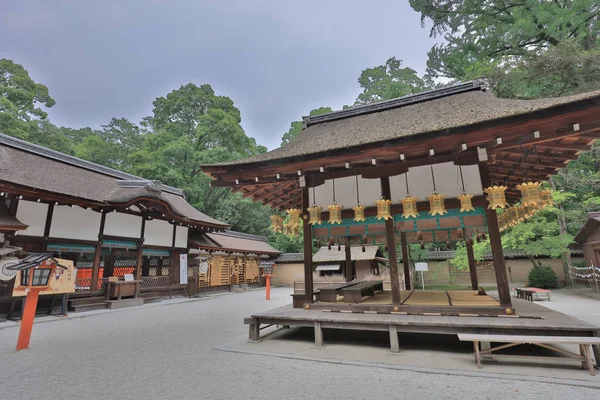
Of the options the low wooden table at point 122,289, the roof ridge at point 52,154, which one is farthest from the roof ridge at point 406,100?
the low wooden table at point 122,289

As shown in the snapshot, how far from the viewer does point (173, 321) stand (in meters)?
8.62

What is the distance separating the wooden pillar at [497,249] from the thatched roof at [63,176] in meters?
12.0

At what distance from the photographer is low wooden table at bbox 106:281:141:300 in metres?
11.5

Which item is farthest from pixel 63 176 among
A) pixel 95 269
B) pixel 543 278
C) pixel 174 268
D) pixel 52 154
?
pixel 543 278

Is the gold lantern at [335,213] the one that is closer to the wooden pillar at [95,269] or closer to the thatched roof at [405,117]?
the thatched roof at [405,117]

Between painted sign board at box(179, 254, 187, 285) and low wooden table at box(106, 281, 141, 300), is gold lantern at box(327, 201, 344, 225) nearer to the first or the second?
low wooden table at box(106, 281, 141, 300)

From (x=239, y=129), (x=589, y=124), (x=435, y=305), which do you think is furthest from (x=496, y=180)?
(x=239, y=129)

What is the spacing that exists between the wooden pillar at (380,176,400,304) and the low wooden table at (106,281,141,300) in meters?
11.2

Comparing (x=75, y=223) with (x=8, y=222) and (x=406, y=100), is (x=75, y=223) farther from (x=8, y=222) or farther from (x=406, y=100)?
(x=406, y=100)

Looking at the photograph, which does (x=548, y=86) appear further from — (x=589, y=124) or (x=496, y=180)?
(x=589, y=124)

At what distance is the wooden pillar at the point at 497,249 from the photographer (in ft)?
16.2

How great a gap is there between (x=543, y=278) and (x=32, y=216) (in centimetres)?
2326

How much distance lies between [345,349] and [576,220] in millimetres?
18484

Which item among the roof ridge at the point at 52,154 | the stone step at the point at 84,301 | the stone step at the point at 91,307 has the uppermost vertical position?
the roof ridge at the point at 52,154
